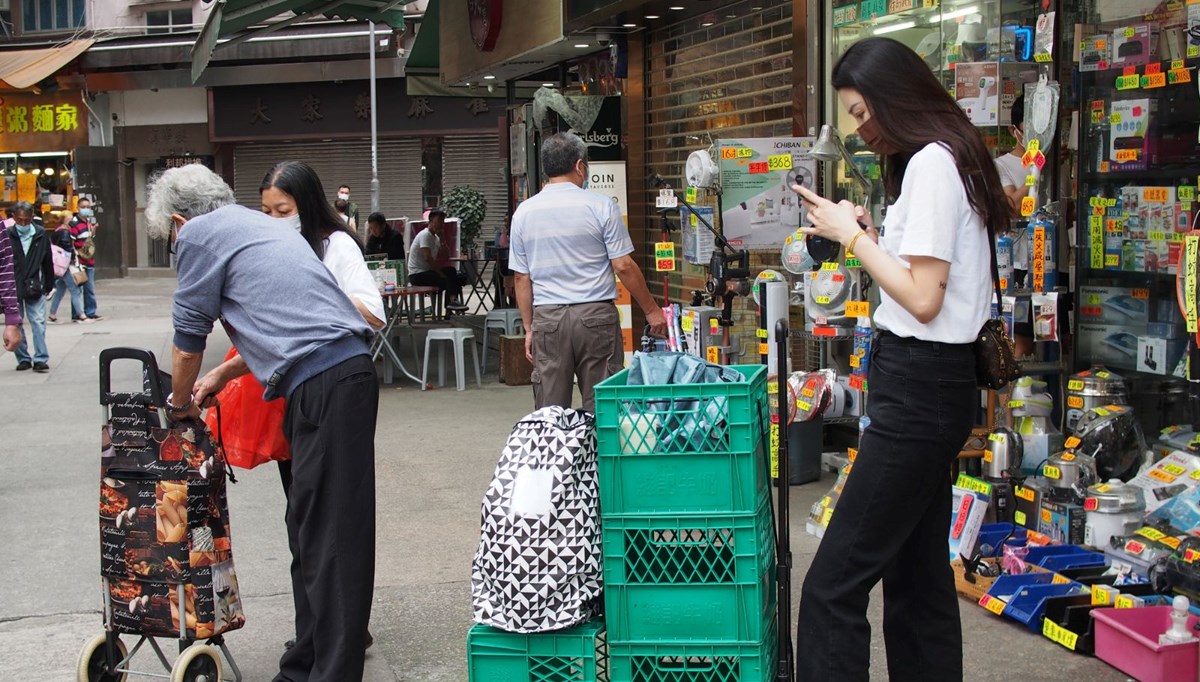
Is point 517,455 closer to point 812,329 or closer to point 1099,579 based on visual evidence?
point 1099,579

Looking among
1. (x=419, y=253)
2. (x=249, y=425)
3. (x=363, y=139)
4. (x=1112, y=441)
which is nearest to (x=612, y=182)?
(x=1112, y=441)

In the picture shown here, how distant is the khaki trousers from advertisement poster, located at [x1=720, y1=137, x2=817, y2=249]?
4.10ft

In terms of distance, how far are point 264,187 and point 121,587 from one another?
5.06 feet

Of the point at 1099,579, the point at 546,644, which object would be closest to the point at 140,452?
the point at 546,644

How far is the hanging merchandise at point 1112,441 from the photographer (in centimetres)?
554

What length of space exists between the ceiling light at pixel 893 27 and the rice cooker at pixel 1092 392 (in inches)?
85.2

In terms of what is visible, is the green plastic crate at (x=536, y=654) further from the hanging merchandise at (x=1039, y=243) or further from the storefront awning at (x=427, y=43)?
the storefront awning at (x=427, y=43)

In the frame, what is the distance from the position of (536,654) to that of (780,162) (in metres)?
4.33

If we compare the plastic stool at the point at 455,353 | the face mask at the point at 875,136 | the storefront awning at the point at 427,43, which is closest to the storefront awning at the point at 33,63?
the storefront awning at the point at 427,43

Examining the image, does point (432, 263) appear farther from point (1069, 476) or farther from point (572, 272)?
point (1069, 476)

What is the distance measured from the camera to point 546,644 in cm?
360

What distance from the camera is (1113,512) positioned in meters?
5.11

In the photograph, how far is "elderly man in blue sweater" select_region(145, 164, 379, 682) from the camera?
3.98 m

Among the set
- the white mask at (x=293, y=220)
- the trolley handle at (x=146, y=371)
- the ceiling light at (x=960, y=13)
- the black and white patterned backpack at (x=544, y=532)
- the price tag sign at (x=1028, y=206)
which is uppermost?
the ceiling light at (x=960, y=13)
